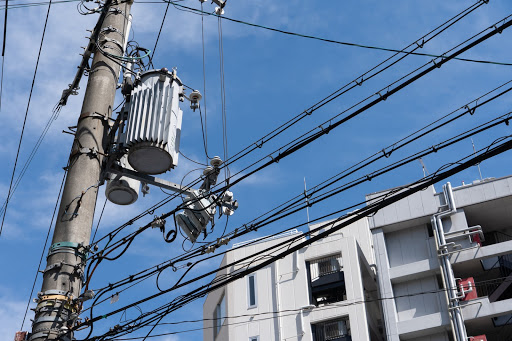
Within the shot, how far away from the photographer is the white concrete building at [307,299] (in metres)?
42.2

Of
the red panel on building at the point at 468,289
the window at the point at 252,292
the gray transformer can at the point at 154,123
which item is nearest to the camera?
the gray transformer can at the point at 154,123

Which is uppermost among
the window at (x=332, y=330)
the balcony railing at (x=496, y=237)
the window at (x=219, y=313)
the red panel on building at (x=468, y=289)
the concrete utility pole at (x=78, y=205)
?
the balcony railing at (x=496, y=237)

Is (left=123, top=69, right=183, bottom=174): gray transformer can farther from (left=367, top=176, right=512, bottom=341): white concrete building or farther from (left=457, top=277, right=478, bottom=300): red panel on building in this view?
(left=457, top=277, right=478, bottom=300): red panel on building

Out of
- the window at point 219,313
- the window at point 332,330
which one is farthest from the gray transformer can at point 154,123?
the window at point 219,313

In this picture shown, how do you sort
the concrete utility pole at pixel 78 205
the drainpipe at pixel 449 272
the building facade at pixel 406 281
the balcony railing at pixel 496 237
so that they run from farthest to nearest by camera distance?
the balcony railing at pixel 496 237, the building facade at pixel 406 281, the drainpipe at pixel 449 272, the concrete utility pole at pixel 78 205

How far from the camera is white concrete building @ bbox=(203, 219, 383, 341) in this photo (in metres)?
42.2

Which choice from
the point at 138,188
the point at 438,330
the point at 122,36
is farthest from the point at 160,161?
the point at 438,330

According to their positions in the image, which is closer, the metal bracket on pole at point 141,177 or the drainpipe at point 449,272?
the metal bracket on pole at point 141,177

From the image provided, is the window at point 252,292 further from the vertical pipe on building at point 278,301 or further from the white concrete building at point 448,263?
the white concrete building at point 448,263

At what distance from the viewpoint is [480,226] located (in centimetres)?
4316

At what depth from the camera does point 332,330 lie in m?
42.2

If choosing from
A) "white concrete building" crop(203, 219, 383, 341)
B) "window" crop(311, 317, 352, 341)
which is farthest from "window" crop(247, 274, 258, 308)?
"window" crop(311, 317, 352, 341)

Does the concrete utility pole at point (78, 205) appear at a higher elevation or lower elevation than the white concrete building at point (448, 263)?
lower

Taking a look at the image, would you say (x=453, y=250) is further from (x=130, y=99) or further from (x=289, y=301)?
(x=130, y=99)
